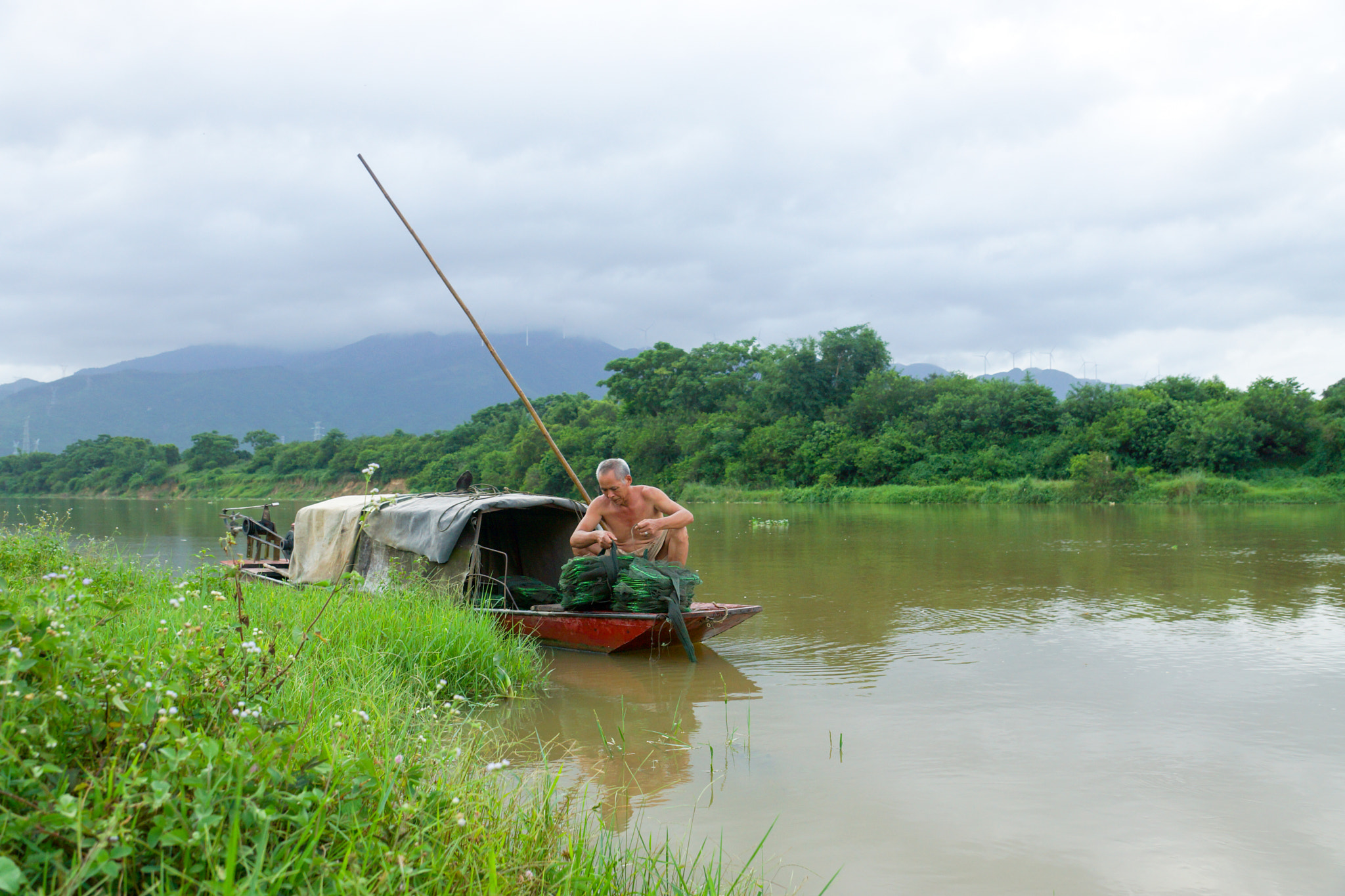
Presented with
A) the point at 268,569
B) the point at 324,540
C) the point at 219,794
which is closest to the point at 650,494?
the point at 324,540

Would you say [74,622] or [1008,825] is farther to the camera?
[1008,825]

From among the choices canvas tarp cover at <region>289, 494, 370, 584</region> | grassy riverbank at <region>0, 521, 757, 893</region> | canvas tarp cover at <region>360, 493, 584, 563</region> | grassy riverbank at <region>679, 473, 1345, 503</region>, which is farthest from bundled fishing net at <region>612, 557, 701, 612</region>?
grassy riverbank at <region>679, 473, 1345, 503</region>

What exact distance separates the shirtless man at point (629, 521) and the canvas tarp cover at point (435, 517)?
546 millimetres

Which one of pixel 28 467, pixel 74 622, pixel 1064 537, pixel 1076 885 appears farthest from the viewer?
pixel 28 467

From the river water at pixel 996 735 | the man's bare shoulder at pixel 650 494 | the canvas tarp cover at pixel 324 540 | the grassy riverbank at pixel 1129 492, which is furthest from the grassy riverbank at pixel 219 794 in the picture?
the grassy riverbank at pixel 1129 492

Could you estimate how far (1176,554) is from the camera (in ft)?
49.4

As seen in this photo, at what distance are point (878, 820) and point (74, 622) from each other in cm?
324

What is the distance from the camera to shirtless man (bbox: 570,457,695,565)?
7430mm

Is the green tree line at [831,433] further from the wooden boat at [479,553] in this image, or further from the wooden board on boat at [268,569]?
the wooden boat at [479,553]

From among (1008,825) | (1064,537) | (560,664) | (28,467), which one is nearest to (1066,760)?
(1008,825)

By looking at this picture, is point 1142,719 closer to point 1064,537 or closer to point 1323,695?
point 1323,695

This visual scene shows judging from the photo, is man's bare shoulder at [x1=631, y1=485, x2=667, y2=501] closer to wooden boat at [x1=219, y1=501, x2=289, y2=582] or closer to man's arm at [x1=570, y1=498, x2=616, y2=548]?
man's arm at [x1=570, y1=498, x2=616, y2=548]

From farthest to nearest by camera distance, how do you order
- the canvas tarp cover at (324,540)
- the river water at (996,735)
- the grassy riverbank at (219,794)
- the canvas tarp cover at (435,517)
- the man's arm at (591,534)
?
the canvas tarp cover at (324,540), the canvas tarp cover at (435,517), the man's arm at (591,534), the river water at (996,735), the grassy riverbank at (219,794)

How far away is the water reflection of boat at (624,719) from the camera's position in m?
4.50
